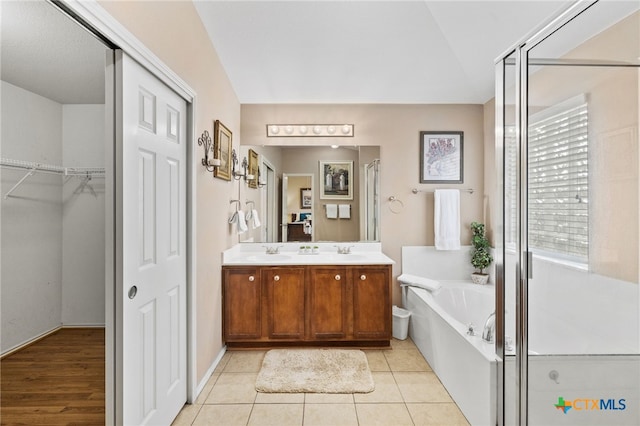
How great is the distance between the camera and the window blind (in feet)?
4.39

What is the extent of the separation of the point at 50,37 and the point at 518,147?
Result: 9.27ft

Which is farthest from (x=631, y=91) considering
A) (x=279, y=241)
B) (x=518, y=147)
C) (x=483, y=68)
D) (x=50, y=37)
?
(x=50, y=37)

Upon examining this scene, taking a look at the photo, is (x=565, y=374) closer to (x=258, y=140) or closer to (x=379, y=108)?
(x=379, y=108)

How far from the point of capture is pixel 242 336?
9.00ft

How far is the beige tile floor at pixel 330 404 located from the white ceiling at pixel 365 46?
98.9 inches

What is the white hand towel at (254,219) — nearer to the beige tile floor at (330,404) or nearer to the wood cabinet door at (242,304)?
the wood cabinet door at (242,304)

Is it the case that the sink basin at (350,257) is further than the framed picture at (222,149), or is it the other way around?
the sink basin at (350,257)

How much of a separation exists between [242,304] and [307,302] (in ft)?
1.85

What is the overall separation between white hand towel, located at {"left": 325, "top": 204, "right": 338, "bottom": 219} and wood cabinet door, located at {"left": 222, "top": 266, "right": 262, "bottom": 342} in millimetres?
998

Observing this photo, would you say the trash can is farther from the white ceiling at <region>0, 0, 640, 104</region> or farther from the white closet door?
the white ceiling at <region>0, 0, 640, 104</region>

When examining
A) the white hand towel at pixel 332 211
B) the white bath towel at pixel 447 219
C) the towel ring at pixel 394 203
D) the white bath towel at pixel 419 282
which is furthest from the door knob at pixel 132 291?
the white bath towel at pixel 447 219

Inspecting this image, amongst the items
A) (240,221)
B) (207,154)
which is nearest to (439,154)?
(240,221)

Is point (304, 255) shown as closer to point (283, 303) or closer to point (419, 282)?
Answer: point (283, 303)

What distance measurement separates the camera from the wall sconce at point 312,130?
3.33m
